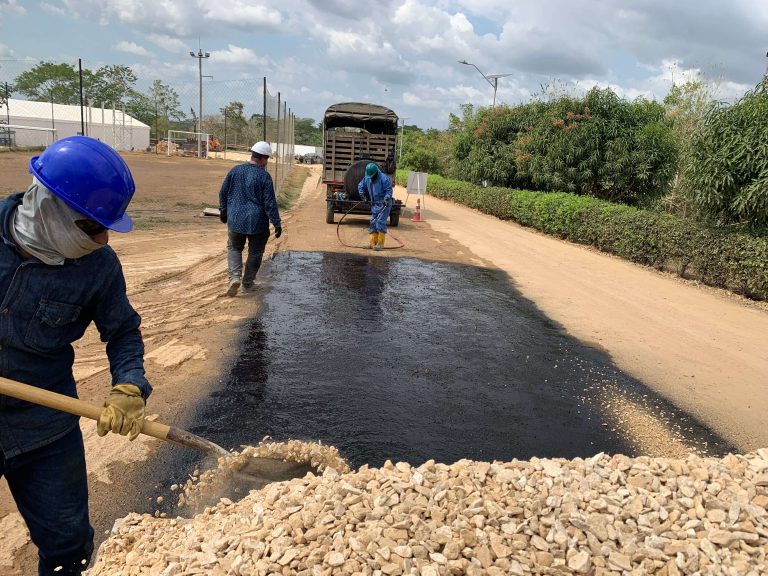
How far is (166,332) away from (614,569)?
481 centimetres

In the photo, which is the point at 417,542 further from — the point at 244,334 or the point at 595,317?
the point at 595,317

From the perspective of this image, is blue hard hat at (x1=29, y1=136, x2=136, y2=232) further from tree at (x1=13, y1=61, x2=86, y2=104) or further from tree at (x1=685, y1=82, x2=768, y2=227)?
tree at (x1=13, y1=61, x2=86, y2=104)

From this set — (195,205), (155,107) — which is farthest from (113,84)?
(195,205)

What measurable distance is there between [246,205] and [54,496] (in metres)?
5.44

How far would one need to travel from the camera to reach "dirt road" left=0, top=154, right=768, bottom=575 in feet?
13.8

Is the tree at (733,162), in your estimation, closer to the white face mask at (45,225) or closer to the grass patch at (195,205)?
the white face mask at (45,225)

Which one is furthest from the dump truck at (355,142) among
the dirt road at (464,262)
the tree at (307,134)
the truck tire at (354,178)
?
the tree at (307,134)

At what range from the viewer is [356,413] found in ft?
14.6

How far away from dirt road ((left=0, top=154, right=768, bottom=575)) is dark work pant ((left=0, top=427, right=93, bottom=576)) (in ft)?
2.21

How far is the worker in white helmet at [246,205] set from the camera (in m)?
7.23

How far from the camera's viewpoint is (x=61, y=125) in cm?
4225

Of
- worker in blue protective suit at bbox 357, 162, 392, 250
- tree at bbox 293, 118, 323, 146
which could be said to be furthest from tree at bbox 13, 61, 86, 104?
worker in blue protective suit at bbox 357, 162, 392, 250

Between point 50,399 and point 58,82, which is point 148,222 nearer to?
point 50,399

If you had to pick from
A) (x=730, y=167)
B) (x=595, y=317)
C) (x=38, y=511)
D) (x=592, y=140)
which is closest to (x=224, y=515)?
(x=38, y=511)
